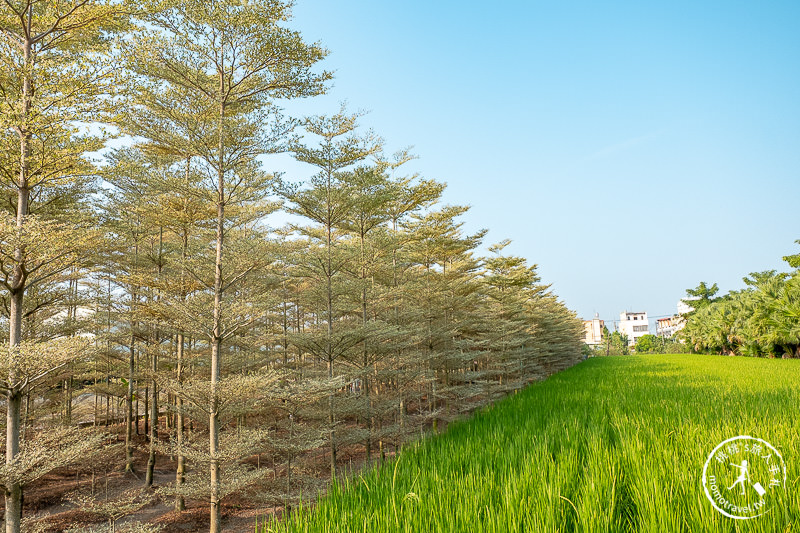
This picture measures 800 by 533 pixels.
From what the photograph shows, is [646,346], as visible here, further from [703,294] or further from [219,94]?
[219,94]

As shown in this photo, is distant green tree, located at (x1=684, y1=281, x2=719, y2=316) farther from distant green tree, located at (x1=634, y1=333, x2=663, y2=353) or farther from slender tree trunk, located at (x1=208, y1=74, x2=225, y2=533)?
slender tree trunk, located at (x1=208, y1=74, x2=225, y2=533)

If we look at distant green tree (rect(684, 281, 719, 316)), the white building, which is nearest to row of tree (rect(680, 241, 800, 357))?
distant green tree (rect(684, 281, 719, 316))

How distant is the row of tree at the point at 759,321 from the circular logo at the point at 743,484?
24325 millimetres

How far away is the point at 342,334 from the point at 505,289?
49.2ft

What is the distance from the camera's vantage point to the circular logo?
2572 millimetres

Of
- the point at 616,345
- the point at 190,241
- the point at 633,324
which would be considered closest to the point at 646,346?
the point at 616,345

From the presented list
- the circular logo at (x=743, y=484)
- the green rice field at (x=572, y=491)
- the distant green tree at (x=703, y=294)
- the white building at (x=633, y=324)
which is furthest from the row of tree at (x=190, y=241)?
the white building at (x=633, y=324)

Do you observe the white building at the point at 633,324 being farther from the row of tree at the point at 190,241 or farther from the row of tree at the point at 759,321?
the row of tree at the point at 190,241

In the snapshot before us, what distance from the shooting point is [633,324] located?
12288 cm

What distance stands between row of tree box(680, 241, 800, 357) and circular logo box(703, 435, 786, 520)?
2432 centimetres

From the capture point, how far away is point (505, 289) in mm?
23234

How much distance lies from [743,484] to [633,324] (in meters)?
143

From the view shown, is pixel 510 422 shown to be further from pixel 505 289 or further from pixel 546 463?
pixel 505 289

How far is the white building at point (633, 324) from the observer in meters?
120
